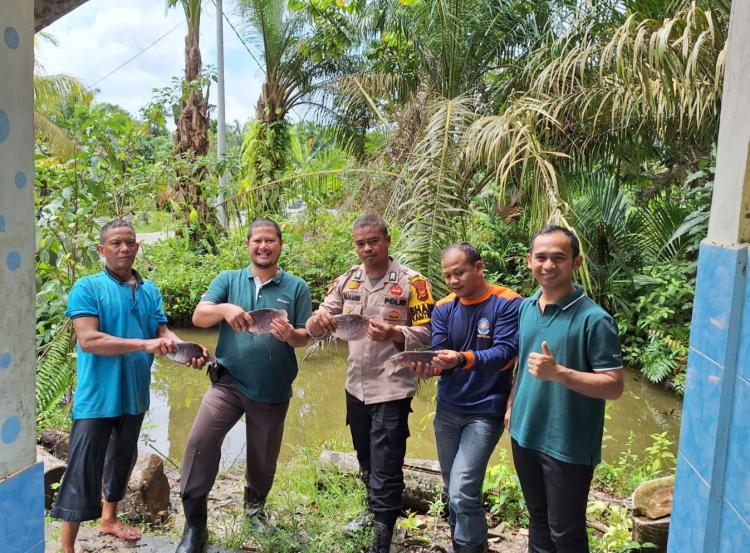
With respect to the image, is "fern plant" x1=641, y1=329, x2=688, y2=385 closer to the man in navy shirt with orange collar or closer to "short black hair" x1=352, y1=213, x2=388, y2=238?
the man in navy shirt with orange collar

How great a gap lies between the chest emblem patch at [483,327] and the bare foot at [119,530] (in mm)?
2296

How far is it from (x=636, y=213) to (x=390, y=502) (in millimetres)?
7375

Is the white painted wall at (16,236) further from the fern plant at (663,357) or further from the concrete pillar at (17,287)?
the fern plant at (663,357)

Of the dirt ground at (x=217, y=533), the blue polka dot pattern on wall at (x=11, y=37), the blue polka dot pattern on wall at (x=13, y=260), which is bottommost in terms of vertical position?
the dirt ground at (x=217, y=533)

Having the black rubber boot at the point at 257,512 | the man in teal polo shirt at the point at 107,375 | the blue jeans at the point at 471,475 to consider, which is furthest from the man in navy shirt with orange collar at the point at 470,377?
the man in teal polo shirt at the point at 107,375

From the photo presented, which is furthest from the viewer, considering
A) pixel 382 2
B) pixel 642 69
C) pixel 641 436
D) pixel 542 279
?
pixel 382 2

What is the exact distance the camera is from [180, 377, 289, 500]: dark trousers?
3363 millimetres

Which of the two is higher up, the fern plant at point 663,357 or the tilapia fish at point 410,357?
the tilapia fish at point 410,357

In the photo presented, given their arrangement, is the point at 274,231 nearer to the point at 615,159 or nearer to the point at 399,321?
the point at 399,321

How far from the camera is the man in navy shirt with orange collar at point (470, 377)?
3016 millimetres

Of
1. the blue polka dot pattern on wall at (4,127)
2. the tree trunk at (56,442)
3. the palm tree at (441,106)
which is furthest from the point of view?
the palm tree at (441,106)

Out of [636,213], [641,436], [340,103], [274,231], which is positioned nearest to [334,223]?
[340,103]

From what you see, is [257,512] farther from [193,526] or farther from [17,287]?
[17,287]

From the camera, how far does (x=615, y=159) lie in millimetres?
7379
